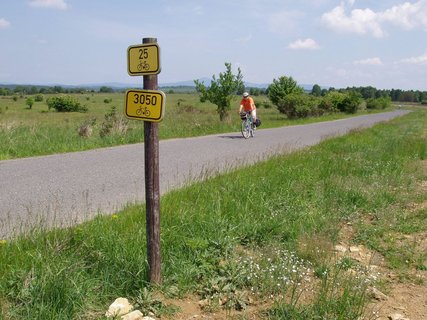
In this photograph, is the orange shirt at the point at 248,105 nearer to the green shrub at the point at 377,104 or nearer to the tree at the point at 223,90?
the tree at the point at 223,90

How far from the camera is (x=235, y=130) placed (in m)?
19.9

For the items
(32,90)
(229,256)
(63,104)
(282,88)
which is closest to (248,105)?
(229,256)

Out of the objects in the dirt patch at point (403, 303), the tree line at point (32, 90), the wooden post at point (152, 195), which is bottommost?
the dirt patch at point (403, 303)

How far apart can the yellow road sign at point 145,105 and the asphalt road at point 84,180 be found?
183 cm

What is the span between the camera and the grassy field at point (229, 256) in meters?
2.90

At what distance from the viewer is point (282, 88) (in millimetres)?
52344

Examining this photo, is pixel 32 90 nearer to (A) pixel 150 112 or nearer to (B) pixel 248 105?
(B) pixel 248 105

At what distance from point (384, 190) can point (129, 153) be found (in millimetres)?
7075

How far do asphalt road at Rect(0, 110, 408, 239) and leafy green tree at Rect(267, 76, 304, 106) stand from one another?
135ft

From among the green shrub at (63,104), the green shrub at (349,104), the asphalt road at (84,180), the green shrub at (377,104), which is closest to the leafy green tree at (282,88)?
the green shrub at (349,104)

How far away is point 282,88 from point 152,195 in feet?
168

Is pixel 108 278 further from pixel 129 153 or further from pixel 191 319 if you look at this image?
pixel 129 153

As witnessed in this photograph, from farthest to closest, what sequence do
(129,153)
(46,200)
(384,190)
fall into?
(129,153)
(384,190)
(46,200)

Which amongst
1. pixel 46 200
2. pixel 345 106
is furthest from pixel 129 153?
pixel 345 106
